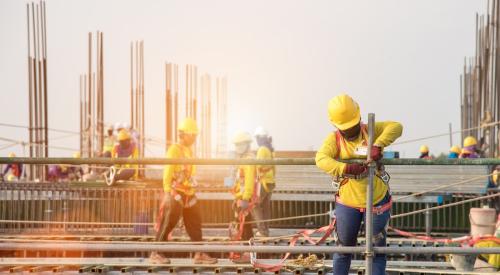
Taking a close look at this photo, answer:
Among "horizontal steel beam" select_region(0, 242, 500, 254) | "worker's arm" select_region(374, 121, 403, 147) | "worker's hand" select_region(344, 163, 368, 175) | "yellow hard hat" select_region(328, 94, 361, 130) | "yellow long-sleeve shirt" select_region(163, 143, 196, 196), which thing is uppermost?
"yellow hard hat" select_region(328, 94, 361, 130)

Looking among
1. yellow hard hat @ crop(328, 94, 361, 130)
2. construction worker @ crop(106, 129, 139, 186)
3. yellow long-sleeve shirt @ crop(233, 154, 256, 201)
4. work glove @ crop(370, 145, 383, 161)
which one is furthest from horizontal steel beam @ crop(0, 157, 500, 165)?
construction worker @ crop(106, 129, 139, 186)

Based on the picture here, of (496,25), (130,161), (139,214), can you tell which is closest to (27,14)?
(139,214)

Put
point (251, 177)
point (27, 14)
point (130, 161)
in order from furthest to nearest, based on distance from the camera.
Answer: point (27, 14) < point (251, 177) < point (130, 161)

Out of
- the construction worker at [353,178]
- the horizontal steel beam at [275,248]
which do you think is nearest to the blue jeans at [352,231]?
the construction worker at [353,178]

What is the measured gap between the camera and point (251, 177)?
1167cm

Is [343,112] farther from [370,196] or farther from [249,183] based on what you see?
[249,183]

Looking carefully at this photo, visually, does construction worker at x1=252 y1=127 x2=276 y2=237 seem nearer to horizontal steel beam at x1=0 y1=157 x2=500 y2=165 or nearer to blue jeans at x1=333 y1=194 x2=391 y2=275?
blue jeans at x1=333 y1=194 x2=391 y2=275

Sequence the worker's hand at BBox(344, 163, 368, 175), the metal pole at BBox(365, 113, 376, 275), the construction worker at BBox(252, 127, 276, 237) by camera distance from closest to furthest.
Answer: the metal pole at BBox(365, 113, 376, 275) → the worker's hand at BBox(344, 163, 368, 175) → the construction worker at BBox(252, 127, 276, 237)

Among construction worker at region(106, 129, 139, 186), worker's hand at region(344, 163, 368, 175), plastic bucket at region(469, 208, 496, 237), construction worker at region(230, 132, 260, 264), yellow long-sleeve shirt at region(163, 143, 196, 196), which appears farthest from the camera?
construction worker at region(106, 129, 139, 186)

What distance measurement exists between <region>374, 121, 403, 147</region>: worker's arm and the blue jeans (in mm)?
569

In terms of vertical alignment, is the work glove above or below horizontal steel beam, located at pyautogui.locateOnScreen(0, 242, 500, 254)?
above

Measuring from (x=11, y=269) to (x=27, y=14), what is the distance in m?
22.5

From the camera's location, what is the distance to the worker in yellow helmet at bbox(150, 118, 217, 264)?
33.3 feet

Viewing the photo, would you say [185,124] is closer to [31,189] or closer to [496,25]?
[31,189]
